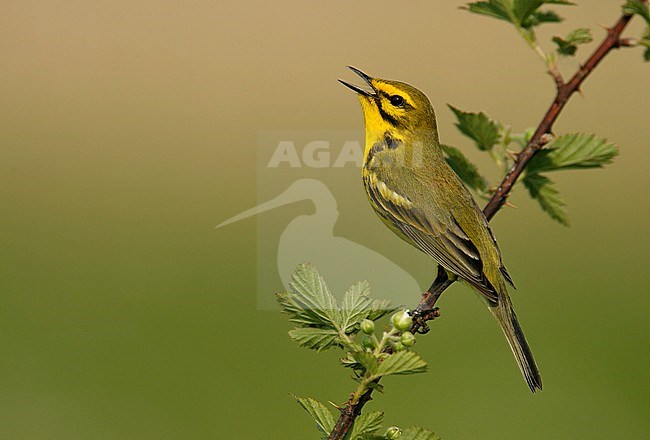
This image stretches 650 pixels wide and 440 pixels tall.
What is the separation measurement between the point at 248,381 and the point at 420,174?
2.62 meters

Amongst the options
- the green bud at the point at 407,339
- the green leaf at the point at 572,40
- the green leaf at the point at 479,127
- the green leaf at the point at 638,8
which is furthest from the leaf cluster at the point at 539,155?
the green bud at the point at 407,339

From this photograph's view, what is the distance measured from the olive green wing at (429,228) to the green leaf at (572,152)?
83 centimetres

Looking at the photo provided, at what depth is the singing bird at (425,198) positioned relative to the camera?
3248mm

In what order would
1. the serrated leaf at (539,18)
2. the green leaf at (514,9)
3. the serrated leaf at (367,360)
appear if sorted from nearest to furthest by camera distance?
the serrated leaf at (367,360) → the green leaf at (514,9) → the serrated leaf at (539,18)

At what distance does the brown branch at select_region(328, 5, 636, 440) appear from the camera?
5.39 feet

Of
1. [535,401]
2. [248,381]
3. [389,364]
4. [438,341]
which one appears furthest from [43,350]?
[389,364]

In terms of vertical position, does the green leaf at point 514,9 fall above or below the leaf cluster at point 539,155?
above

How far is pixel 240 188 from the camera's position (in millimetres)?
9078

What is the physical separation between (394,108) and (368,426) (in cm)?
225

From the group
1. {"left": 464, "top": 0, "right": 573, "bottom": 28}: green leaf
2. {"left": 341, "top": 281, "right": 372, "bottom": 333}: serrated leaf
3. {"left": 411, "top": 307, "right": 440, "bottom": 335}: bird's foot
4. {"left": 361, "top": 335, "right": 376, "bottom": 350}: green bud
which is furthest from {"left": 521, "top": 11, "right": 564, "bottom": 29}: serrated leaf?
{"left": 361, "top": 335, "right": 376, "bottom": 350}: green bud

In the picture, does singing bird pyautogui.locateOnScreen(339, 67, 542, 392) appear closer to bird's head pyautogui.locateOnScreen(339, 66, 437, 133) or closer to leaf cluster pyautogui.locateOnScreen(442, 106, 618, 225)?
bird's head pyautogui.locateOnScreen(339, 66, 437, 133)

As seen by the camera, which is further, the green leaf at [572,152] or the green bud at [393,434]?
the green leaf at [572,152]

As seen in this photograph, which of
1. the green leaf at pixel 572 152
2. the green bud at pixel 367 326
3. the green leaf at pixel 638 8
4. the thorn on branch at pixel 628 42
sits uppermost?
the green leaf at pixel 638 8

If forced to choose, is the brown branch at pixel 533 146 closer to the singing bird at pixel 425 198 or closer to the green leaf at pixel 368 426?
the green leaf at pixel 368 426
